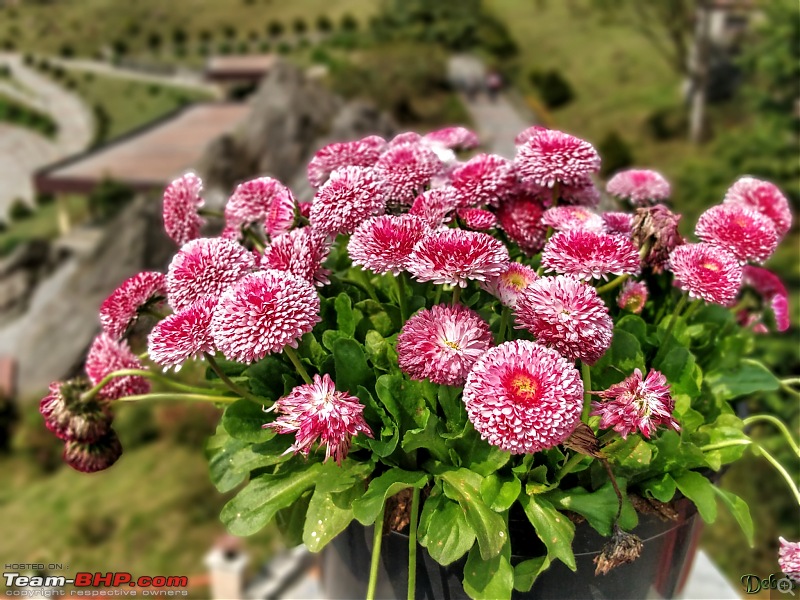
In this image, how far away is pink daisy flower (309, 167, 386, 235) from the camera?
3.06 feet

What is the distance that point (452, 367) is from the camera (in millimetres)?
823

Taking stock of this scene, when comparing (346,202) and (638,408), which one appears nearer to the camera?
(638,408)

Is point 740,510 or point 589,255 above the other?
point 589,255

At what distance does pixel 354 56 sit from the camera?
81.4 ft

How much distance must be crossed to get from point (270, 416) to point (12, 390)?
1132 cm

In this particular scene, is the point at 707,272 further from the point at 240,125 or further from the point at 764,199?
the point at 240,125

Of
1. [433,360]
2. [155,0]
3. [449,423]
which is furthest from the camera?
[155,0]

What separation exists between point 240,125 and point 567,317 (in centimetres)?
1583

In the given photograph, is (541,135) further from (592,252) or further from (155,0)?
(155,0)

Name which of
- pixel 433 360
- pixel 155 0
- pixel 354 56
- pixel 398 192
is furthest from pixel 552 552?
pixel 155 0

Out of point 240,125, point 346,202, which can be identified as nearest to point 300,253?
point 346,202

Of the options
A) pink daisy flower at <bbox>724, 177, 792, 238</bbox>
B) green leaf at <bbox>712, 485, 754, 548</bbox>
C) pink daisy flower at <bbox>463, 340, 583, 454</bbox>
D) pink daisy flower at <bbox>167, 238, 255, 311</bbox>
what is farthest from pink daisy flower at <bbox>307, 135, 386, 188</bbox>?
green leaf at <bbox>712, 485, 754, 548</bbox>

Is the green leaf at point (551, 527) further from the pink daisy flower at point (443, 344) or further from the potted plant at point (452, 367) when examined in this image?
the pink daisy flower at point (443, 344)

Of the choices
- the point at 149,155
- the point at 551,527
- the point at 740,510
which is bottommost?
the point at 149,155
